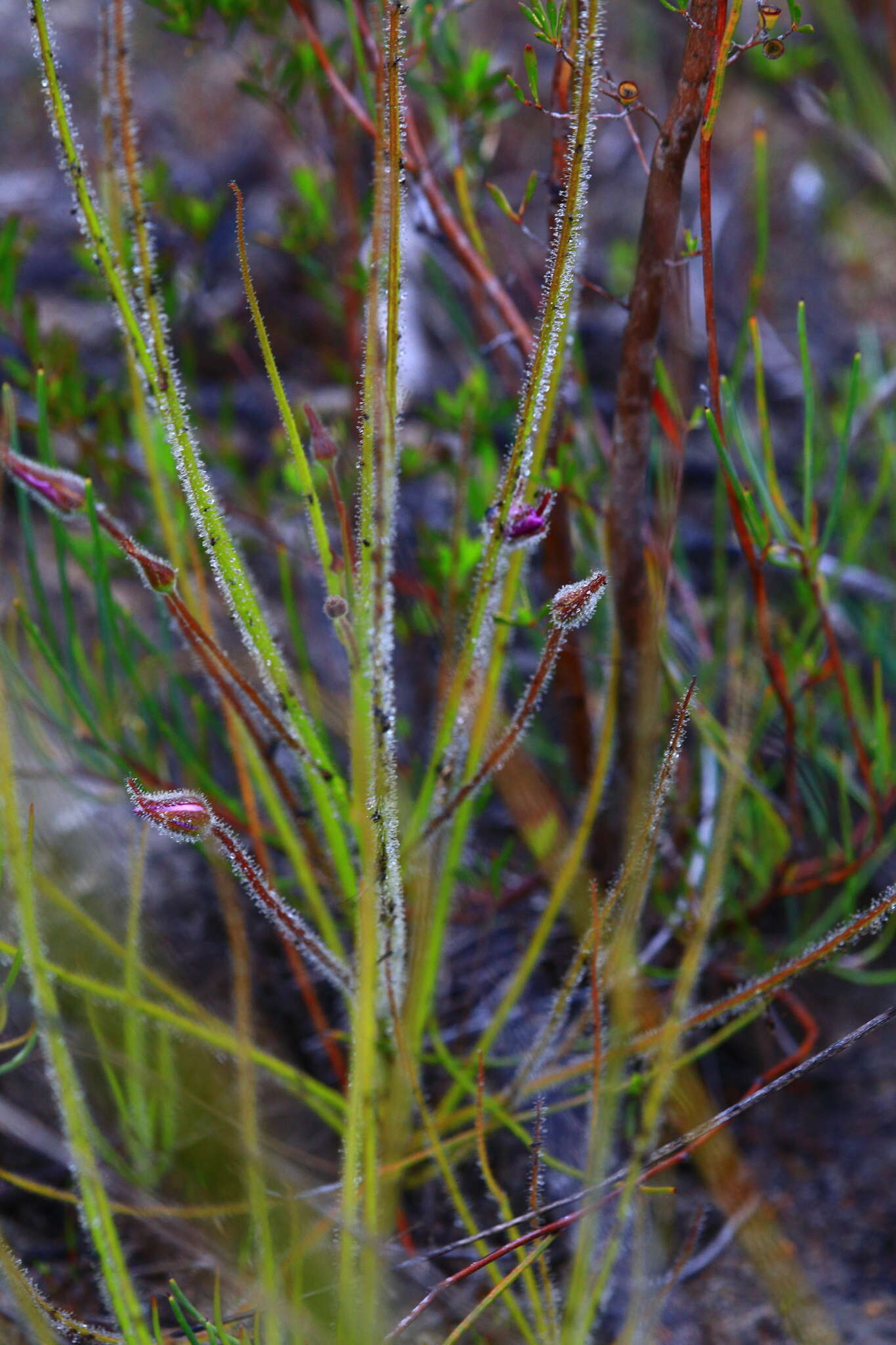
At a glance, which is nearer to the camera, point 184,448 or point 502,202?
point 184,448

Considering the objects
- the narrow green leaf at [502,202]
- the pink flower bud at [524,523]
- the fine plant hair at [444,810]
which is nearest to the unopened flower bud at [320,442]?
the fine plant hair at [444,810]

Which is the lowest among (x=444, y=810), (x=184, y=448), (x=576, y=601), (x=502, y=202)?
(x=444, y=810)

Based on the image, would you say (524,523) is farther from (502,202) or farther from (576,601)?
(502,202)

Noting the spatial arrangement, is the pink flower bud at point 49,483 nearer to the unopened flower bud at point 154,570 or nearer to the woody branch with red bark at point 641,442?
the unopened flower bud at point 154,570

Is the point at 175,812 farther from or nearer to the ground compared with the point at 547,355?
nearer to the ground

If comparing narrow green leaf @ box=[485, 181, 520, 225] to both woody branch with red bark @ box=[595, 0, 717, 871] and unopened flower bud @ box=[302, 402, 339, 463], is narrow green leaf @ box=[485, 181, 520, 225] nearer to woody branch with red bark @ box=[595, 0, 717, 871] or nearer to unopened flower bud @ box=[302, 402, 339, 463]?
woody branch with red bark @ box=[595, 0, 717, 871]

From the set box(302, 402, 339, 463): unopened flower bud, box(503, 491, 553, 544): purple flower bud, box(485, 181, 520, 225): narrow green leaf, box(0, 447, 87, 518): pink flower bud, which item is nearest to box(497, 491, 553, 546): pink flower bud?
box(503, 491, 553, 544): purple flower bud

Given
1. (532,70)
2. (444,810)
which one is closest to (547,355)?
(532,70)
